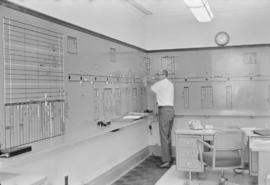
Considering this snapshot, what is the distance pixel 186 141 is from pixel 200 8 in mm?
1914

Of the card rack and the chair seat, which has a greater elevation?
the card rack

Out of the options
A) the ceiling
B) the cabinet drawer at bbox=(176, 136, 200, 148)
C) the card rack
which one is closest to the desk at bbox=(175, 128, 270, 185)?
the cabinet drawer at bbox=(176, 136, 200, 148)

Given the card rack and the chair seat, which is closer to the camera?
the card rack

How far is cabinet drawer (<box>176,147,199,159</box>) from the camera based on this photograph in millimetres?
4688

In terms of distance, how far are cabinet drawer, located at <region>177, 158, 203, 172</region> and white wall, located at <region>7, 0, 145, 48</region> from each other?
2.09 metres

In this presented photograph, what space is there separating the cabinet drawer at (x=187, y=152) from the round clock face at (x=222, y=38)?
90.7 inches

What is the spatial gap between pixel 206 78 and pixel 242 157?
2407mm

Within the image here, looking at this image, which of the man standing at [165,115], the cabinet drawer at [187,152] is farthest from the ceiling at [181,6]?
the cabinet drawer at [187,152]

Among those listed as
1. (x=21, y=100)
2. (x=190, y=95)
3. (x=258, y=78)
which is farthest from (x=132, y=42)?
(x=21, y=100)

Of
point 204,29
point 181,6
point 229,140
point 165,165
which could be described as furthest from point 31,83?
point 204,29

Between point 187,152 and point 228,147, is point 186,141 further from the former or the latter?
point 228,147

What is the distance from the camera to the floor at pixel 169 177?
4.69 meters

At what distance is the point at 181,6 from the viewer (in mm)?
5750

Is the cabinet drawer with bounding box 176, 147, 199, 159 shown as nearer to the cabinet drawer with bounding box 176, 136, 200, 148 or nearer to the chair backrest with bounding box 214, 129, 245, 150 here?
the cabinet drawer with bounding box 176, 136, 200, 148
